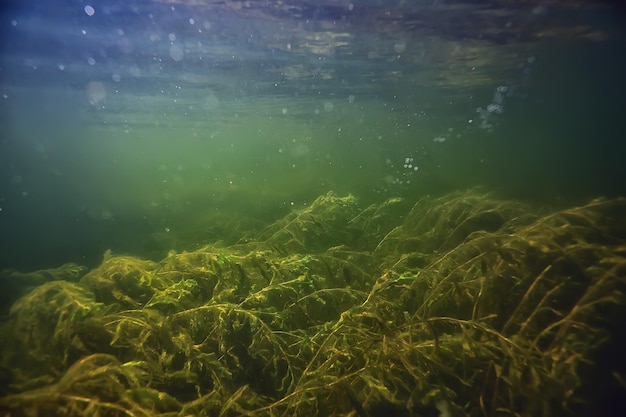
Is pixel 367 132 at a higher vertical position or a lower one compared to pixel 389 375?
lower

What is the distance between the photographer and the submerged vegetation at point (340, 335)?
330cm

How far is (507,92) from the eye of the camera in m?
33.7

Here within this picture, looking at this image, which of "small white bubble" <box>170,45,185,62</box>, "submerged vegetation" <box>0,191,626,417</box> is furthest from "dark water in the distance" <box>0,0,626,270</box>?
"submerged vegetation" <box>0,191,626,417</box>

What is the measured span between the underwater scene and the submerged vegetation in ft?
0.08

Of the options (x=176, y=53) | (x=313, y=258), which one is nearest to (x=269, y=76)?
(x=176, y=53)

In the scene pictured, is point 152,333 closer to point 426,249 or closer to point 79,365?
point 79,365

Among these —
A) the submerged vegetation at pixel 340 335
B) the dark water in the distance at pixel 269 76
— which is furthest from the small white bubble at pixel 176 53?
the submerged vegetation at pixel 340 335

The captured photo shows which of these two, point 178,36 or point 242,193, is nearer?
point 178,36

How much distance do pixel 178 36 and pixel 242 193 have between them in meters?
11.9

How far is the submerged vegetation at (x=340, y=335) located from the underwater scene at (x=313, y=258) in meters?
0.03

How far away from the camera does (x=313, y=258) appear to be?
5934 millimetres

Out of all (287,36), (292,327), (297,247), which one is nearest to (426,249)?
(297,247)

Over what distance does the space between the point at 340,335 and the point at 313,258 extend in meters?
1.88

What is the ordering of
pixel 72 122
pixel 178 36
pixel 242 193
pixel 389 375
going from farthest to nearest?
pixel 72 122, pixel 242 193, pixel 178 36, pixel 389 375
